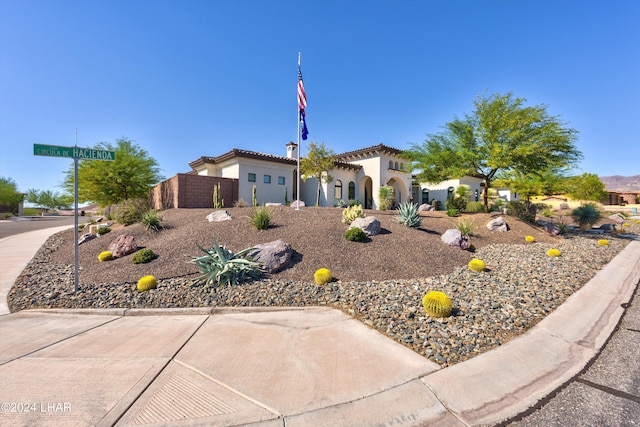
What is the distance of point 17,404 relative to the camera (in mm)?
2646

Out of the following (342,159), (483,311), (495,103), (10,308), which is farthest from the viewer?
(342,159)

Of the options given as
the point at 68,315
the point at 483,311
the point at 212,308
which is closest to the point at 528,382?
the point at 483,311

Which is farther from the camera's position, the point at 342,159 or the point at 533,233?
the point at 342,159

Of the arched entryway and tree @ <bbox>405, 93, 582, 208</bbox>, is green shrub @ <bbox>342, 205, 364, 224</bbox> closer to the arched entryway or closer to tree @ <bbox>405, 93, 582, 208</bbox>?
tree @ <bbox>405, 93, 582, 208</bbox>

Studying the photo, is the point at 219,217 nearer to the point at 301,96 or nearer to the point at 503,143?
the point at 301,96

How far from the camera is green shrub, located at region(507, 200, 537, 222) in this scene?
16575 millimetres

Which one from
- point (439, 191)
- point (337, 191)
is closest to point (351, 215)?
point (337, 191)

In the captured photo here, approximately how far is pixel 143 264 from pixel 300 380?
713 cm

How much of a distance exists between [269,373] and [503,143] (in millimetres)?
17725

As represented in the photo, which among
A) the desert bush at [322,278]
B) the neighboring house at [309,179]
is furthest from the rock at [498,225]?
the desert bush at [322,278]

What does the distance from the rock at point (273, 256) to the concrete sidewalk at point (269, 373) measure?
2.27 metres

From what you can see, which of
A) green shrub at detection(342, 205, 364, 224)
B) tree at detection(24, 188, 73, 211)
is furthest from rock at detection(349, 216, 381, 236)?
tree at detection(24, 188, 73, 211)

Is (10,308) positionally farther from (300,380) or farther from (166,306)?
(300,380)

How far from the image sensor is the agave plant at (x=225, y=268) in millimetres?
6273
